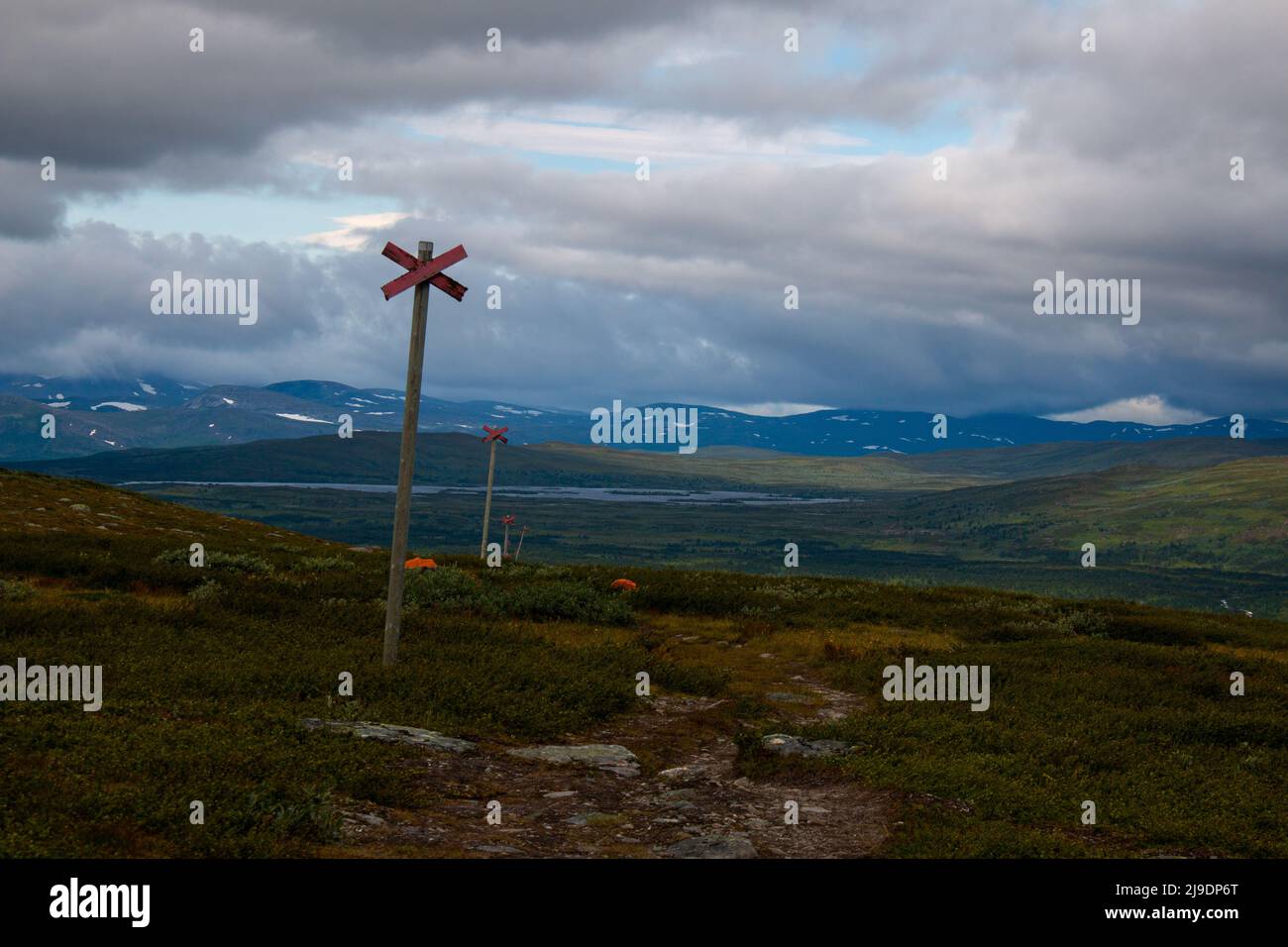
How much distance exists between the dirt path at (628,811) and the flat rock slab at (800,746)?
0.70 meters

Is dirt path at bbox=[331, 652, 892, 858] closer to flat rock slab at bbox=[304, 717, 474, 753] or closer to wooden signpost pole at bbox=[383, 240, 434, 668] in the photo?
flat rock slab at bbox=[304, 717, 474, 753]

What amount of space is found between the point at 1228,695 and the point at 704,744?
14126 mm

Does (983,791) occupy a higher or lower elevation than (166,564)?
lower

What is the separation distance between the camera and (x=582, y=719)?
18641mm

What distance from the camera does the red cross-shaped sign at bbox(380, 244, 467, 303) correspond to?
1962 centimetres

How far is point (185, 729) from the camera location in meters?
14.3

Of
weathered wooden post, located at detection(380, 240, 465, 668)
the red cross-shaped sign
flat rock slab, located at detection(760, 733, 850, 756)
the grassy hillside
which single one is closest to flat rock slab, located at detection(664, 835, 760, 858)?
the grassy hillside

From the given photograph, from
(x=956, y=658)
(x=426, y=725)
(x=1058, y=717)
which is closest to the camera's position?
(x=426, y=725)

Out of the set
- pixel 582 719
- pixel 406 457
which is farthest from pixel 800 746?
pixel 406 457

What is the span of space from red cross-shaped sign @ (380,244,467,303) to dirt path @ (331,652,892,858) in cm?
907

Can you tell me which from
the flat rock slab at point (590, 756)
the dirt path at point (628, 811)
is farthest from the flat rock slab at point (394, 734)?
the flat rock slab at point (590, 756)

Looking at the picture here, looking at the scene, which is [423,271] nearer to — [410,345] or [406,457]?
[410,345]
